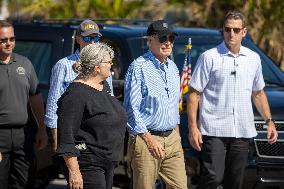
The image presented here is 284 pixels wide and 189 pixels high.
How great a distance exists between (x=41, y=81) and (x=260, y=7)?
24.2 feet

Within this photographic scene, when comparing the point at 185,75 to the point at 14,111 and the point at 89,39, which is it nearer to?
the point at 89,39

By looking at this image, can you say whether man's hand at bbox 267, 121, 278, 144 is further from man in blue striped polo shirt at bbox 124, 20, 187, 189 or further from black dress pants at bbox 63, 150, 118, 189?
black dress pants at bbox 63, 150, 118, 189

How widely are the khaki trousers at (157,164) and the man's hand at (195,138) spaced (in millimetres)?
400

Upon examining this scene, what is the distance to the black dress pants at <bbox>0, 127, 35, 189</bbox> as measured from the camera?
7.98 meters

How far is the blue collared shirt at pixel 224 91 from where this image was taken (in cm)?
794

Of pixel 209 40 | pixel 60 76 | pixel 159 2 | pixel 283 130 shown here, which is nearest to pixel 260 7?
pixel 159 2

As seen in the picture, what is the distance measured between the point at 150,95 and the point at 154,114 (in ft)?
0.48

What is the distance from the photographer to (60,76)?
7.77 m

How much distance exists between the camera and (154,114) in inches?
288

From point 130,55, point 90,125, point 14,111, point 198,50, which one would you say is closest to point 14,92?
point 14,111

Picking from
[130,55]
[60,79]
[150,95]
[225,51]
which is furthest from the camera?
[130,55]

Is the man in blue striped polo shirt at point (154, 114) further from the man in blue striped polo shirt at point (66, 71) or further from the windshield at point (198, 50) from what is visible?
the windshield at point (198, 50)

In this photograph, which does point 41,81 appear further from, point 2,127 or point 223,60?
point 223,60

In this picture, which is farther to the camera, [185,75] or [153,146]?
[185,75]
